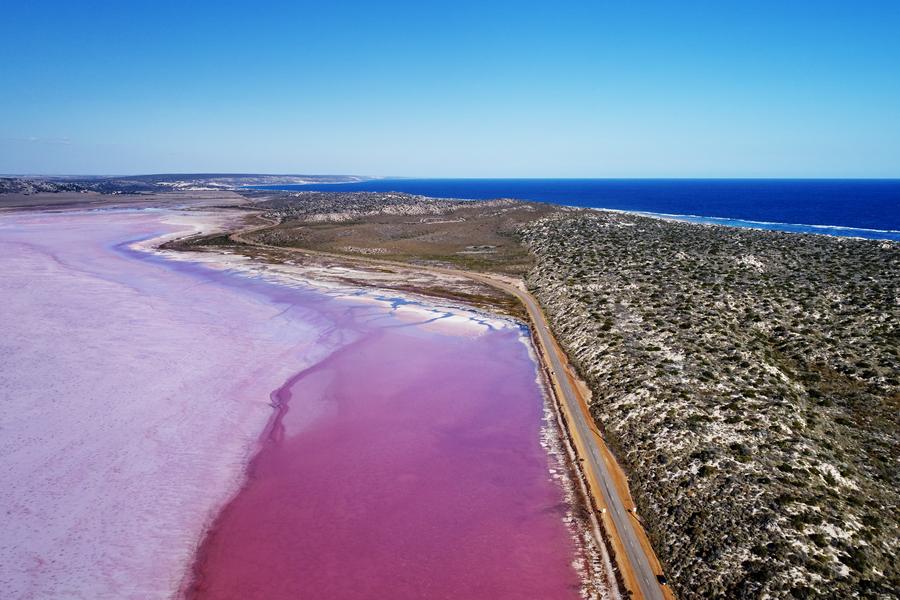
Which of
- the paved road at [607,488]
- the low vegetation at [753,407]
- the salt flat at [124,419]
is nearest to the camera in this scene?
the low vegetation at [753,407]

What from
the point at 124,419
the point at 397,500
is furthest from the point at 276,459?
the point at 124,419

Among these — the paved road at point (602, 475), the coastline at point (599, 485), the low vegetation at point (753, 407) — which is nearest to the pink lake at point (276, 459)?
the coastline at point (599, 485)

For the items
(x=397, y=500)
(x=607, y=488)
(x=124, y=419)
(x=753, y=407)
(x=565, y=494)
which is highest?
(x=753, y=407)

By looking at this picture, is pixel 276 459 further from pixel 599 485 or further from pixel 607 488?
pixel 607 488

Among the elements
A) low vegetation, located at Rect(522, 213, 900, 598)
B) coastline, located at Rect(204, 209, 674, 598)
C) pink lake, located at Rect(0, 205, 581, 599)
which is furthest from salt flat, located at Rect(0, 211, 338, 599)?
low vegetation, located at Rect(522, 213, 900, 598)

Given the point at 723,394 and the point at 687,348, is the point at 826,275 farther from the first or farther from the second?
the point at 723,394

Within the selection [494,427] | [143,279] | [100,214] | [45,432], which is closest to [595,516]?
[494,427]

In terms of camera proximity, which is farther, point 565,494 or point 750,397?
point 750,397

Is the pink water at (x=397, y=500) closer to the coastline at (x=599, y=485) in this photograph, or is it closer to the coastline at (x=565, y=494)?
the coastline at (x=565, y=494)

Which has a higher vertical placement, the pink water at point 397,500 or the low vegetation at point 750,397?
the low vegetation at point 750,397
